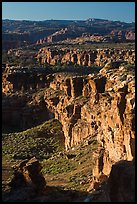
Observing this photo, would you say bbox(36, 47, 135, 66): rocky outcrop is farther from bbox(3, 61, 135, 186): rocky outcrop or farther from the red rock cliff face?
the red rock cliff face

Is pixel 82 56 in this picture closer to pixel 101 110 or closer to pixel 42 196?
pixel 101 110

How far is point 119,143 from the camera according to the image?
1917cm

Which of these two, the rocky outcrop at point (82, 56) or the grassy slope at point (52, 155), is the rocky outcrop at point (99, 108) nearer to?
the grassy slope at point (52, 155)

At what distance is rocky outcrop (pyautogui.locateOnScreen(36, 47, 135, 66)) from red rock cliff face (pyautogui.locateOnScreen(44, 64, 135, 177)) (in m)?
23.6

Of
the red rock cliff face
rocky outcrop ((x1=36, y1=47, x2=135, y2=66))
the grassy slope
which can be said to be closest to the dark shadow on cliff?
the red rock cliff face

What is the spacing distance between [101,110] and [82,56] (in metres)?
51.2

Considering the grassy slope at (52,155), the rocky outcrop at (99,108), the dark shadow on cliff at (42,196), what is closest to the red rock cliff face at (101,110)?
the rocky outcrop at (99,108)

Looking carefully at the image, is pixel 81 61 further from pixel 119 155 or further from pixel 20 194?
pixel 20 194

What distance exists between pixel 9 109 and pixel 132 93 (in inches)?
1107

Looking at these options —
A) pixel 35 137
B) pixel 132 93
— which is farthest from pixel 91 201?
pixel 35 137

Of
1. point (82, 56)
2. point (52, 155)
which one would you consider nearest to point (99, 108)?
point (52, 155)

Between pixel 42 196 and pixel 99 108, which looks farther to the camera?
pixel 99 108

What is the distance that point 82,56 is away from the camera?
249 feet

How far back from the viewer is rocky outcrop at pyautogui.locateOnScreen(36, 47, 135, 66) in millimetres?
68475
